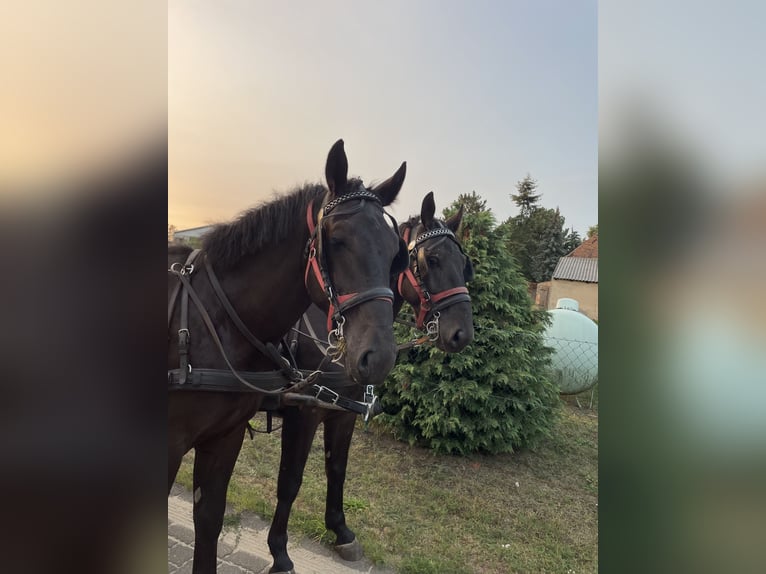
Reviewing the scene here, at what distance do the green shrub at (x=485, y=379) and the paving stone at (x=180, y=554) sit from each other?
8.52 ft

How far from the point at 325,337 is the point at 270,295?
1243 millimetres

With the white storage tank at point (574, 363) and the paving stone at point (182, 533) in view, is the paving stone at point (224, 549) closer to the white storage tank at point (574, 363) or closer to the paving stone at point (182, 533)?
the paving stone at point (182, 533)

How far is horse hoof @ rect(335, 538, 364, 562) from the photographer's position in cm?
300

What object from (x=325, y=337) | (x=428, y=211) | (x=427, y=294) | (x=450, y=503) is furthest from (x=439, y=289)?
(x=450, y=503)

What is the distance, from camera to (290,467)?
2.85m

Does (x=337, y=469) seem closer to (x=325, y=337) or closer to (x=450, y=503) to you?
(x=325, y=337)

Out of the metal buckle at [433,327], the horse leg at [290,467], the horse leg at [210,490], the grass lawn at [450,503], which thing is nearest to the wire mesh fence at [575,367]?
the grass lawn at [450,503]

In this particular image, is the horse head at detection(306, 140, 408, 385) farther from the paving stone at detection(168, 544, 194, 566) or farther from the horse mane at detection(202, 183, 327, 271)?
the paving stone at detection(168, 544, 194, 566)
